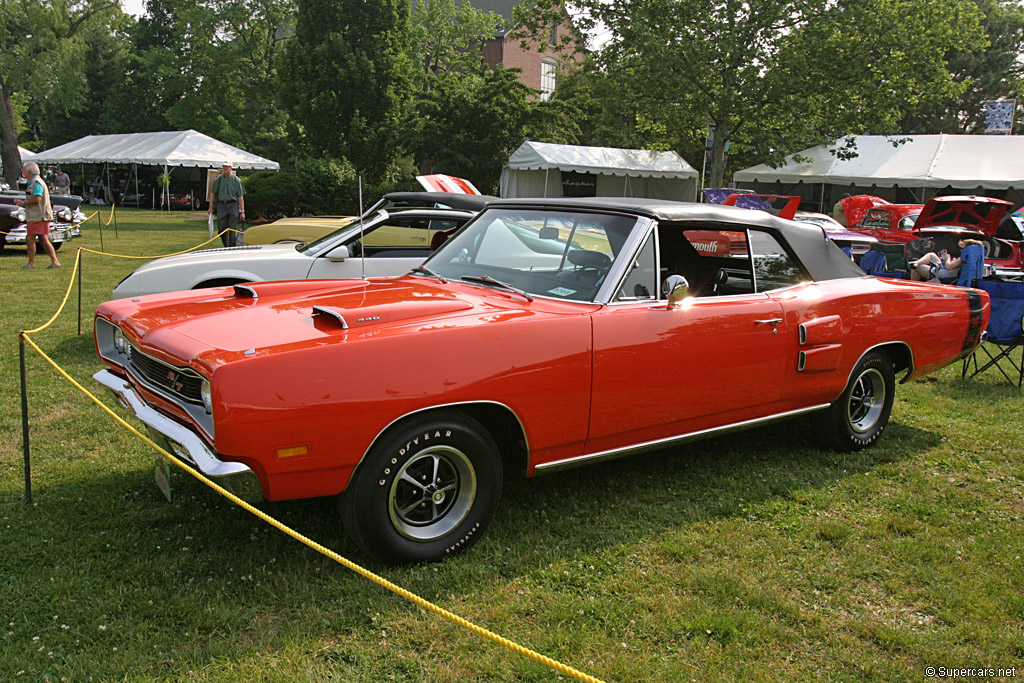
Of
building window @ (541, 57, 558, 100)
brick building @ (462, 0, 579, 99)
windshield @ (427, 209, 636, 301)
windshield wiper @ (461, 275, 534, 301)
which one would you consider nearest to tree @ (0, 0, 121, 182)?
brick building @ (462, 0, 579, 99)

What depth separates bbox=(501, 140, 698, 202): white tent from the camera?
26422 millimetres

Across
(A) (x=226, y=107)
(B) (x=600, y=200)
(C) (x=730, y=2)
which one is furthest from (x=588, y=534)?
(A) (x=226, y=107)

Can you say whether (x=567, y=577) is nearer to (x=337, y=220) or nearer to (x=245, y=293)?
(x=245, y=293)

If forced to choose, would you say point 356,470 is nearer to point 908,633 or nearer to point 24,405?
point 24,405

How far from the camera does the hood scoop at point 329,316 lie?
3428 mm

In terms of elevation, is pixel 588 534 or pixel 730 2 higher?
pixel 730 2

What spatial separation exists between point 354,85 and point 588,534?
2878 centimetres

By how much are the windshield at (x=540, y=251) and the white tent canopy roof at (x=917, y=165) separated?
24.2m

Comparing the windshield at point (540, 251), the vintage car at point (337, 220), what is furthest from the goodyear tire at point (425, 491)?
the vintage car at point (337, 220)

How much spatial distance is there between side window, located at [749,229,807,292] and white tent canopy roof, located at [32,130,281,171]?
29.8 meters

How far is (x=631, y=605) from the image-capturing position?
3322mm

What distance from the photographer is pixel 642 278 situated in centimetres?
418

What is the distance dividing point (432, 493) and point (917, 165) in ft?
91.0

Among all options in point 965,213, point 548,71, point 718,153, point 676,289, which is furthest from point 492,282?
point 548,71
